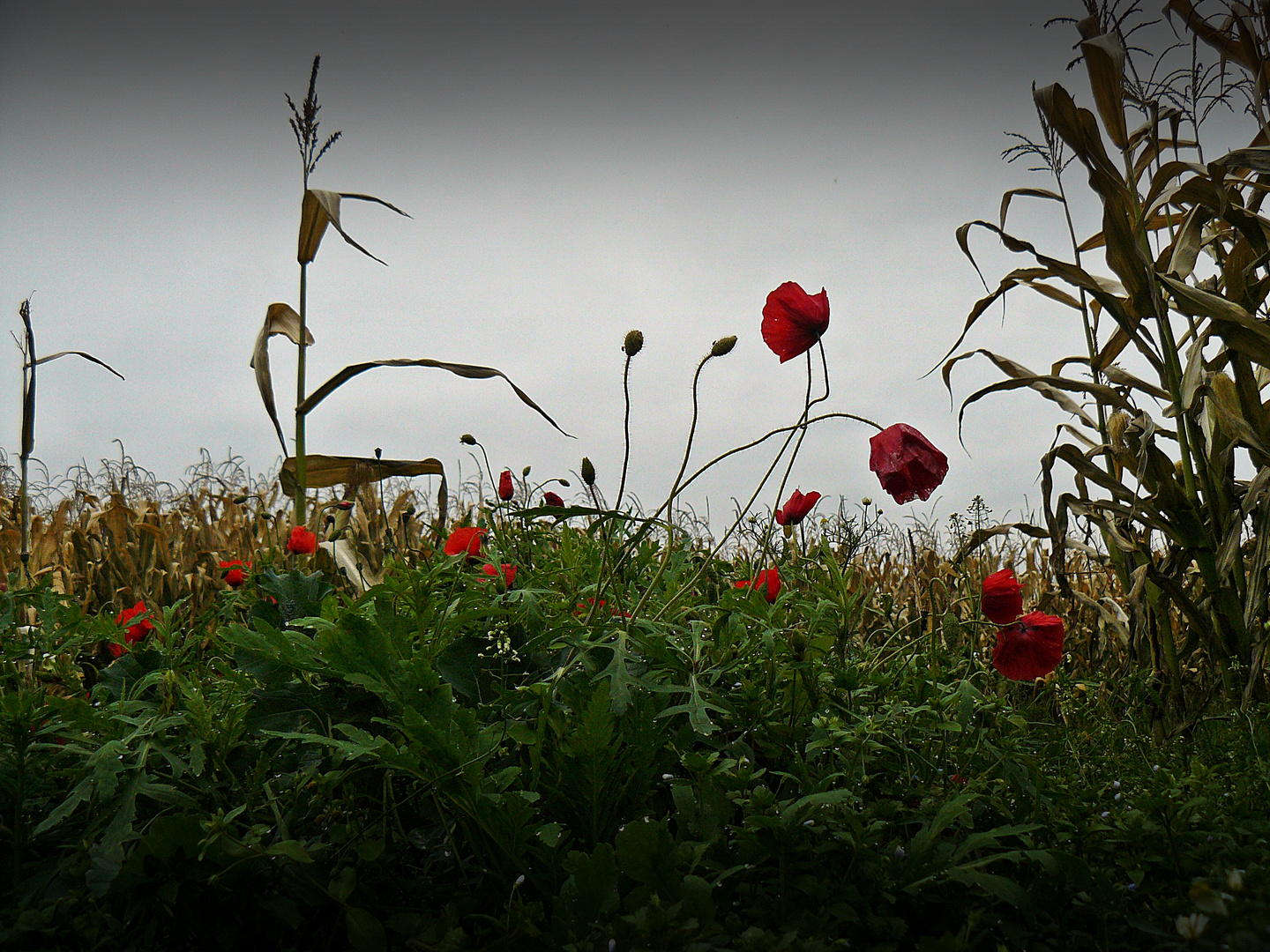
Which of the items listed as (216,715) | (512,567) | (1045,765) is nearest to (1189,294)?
(1045,765)

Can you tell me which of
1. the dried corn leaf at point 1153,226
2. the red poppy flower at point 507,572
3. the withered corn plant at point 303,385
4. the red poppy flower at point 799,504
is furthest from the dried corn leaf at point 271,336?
the dried corn leaf at point 1153,226

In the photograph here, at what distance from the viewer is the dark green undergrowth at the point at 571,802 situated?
1.05 metres

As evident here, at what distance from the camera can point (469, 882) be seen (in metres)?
1.32

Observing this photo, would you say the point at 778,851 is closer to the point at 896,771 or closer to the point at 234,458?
the point at 896,771

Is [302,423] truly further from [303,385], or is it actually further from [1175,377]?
[1175,377]

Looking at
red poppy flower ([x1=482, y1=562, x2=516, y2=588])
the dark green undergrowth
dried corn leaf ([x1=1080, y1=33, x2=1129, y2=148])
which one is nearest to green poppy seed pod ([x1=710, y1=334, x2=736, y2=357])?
the dark green undergrowth

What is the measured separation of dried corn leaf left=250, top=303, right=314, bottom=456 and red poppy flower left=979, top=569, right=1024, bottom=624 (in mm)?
2501

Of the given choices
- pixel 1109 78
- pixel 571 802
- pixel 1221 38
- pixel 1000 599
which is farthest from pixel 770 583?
pixel 1221 38

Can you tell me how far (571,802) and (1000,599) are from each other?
3.19 ft

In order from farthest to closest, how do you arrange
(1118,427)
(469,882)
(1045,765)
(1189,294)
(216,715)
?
(1118,427), (1189,294), (1045,765), (216,715), (469,882)

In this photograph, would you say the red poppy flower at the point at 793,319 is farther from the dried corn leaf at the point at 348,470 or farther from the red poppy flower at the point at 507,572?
the dried corn leaf at the point at 348,470

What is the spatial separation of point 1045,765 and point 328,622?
152cm

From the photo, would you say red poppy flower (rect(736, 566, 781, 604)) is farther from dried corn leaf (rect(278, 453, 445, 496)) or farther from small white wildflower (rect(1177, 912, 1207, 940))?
dried corn leaf (rect(278, 453, 445, 496))

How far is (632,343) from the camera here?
62.6 inches
